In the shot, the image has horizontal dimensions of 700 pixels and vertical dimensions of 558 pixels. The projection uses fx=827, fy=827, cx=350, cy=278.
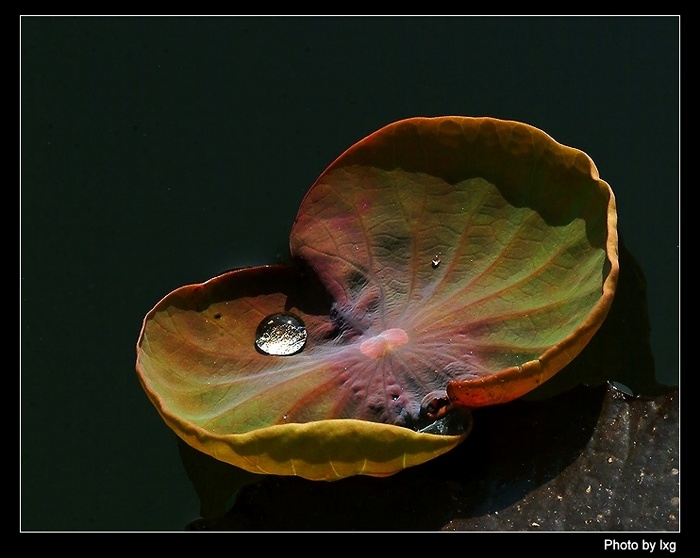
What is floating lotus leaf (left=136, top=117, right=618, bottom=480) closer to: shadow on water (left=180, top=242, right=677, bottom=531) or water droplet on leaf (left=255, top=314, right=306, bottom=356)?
water droplet on leaf (left=255, top=314, right=306, bottom=356)

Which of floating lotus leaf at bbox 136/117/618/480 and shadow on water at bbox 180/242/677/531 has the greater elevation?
floating lotus leaf at bbox 136/117/618/480

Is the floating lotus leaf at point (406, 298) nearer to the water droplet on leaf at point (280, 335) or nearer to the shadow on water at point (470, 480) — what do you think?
the water droplet on leaf at point (280, 335)

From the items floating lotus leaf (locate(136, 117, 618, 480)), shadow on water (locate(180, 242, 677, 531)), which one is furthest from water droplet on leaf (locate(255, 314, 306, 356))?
shadow on water (locate(180, 242, 677, 531))

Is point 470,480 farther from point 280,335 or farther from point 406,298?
point 280,335

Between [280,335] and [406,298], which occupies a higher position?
[406,298]

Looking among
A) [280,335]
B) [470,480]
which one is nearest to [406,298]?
[280,335]

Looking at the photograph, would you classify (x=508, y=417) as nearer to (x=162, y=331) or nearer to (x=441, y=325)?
(x=441, y=325)

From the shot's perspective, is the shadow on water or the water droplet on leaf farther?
the water droplet on leaf

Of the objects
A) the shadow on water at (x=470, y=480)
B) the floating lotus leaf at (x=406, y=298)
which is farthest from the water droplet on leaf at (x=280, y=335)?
the shadow on water at (x=470, y=480)

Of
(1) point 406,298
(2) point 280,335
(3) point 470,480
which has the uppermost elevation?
(1) point 406,298
